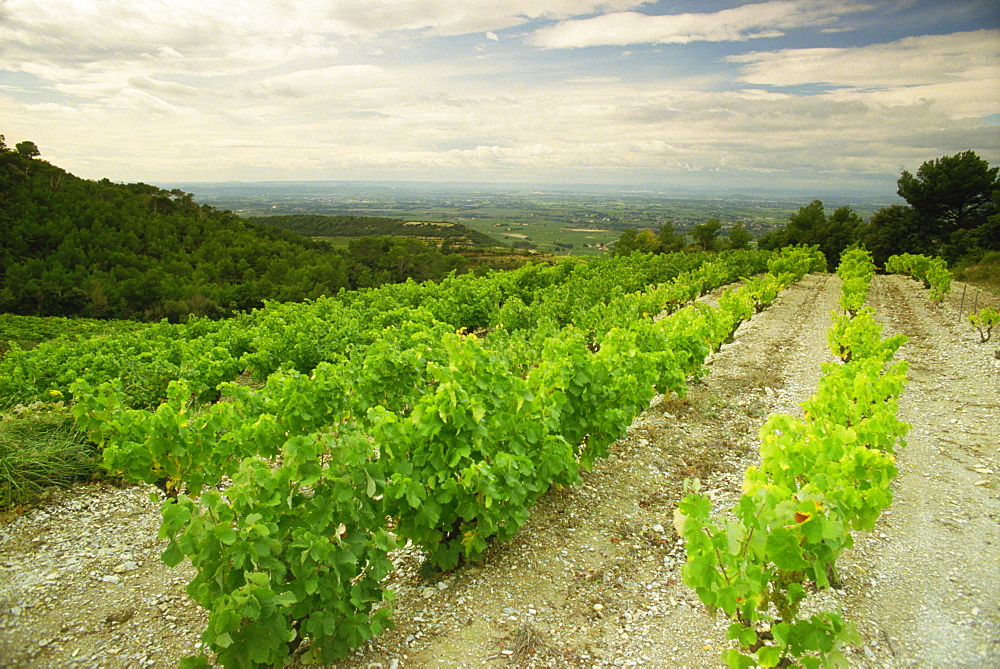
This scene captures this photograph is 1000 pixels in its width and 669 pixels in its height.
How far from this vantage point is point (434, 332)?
34.0 feet

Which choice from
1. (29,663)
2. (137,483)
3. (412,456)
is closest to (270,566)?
(412,456)

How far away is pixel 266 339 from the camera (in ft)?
36.0

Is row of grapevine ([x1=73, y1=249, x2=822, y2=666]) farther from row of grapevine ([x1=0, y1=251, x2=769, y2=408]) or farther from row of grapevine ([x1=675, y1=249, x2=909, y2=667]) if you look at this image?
row of grapevine ([x1=0, y1=251, x2=769, y2=408])

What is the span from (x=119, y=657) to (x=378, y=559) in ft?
7.53

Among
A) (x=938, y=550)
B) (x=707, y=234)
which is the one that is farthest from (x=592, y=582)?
(x=707, y=234)

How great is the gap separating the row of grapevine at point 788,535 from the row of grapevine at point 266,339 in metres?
6.54

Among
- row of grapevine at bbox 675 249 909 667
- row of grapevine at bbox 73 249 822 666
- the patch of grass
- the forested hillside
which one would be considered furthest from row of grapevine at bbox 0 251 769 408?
the forested hillside

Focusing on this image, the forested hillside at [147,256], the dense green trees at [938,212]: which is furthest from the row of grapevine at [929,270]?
the forested hillside at [147,256]

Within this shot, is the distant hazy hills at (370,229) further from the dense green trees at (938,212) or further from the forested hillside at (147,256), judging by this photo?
the dense green trees at (938,212)

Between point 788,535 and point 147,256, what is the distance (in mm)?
59047

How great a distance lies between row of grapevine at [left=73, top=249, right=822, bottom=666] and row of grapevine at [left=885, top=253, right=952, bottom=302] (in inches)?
778

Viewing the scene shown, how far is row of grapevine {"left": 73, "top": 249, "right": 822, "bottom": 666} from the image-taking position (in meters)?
3.40

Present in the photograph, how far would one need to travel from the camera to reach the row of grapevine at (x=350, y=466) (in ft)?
11.2

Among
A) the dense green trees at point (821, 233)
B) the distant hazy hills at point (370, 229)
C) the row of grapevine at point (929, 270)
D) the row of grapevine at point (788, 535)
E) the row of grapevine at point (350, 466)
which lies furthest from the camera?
the distant hazy hills at point (370, 229)
